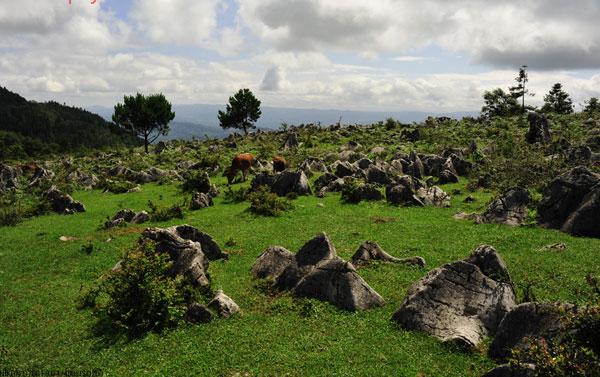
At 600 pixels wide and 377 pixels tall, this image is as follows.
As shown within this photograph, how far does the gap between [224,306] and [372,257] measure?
352 inches

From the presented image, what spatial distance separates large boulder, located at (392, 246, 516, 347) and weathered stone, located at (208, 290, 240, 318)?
6623mm

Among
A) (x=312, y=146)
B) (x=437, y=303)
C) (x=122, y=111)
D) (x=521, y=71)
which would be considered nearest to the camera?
(x=437, y=303)

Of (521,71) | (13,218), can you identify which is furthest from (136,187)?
(521,71)

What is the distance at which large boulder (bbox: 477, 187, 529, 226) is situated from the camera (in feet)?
97.0

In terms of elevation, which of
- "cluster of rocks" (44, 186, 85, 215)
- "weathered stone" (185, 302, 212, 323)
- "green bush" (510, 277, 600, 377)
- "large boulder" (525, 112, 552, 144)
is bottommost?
"cluster of rocks" (44, 186, 85, 215)

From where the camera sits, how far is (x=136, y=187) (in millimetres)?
51406

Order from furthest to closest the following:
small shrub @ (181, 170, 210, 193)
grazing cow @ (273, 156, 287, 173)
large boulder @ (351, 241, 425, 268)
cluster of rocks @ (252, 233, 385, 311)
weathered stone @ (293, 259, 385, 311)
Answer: grazing cow @ (273, 156, 287, 173), small shrub @ (181, 170, 210, 193), large boulder @ (351, 241, 425, 268), cluster of rocks @ (252, 233, 385, 311), weathered stone @ (293, 259, 385, 311)

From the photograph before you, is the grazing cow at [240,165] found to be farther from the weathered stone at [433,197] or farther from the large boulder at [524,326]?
the large boulder at [524,326]

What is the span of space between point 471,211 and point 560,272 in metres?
13.8

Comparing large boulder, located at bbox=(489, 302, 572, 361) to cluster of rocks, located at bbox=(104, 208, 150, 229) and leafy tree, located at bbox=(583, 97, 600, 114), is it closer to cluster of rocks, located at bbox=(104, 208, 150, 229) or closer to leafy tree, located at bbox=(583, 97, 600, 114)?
cluster of rocks, located at bbox=(104, 208, 150, 229)

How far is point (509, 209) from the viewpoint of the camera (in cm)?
3014

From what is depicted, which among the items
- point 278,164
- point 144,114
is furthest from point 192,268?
point 144,114

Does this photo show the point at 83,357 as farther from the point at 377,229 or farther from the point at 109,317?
the point at 377,229

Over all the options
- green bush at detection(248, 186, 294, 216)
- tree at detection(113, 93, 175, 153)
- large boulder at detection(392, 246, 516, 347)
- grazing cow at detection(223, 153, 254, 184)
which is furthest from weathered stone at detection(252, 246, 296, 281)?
tree at detection(113, 93, 175, 153)
